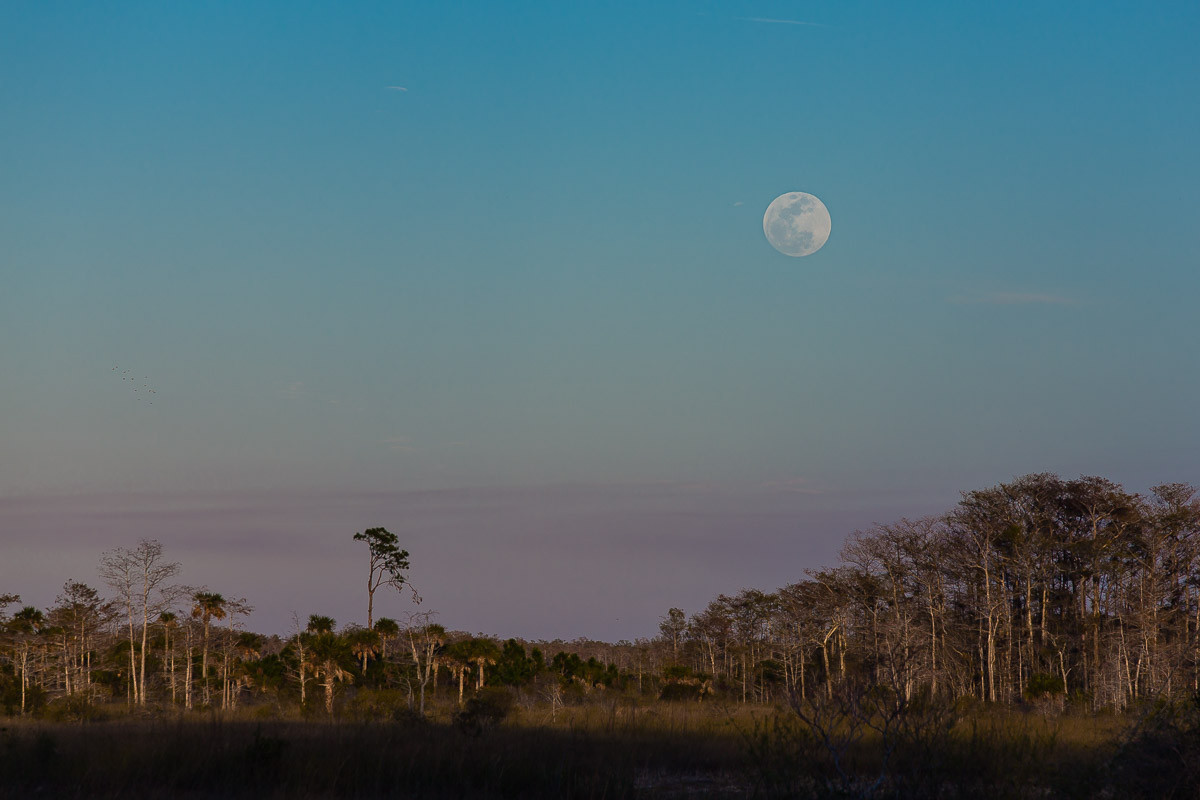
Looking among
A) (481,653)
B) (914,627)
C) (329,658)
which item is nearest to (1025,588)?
(914,627)

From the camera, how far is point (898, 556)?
221 feet

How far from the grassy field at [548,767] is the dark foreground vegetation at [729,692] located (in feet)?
0.18

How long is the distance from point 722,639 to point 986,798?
9525 cm

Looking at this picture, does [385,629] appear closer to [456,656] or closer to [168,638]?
[456,656]

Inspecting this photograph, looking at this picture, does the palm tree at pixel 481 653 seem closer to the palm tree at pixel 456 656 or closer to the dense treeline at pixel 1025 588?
the palm tree at pixel 456 656

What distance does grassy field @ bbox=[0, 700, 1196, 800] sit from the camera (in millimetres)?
10781

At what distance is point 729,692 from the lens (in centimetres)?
6838

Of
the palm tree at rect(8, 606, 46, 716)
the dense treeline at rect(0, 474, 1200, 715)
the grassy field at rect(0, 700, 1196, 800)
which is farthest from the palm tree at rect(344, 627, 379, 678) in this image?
the grassy field at rect(0, 700, 1196, 800)

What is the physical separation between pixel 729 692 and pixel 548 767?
58.0 metres

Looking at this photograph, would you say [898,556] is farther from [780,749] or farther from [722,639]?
[780,749]

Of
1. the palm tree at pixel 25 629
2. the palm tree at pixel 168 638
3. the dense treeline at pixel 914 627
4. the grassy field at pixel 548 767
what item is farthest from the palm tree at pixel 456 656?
the grassy field at pixel 548 767

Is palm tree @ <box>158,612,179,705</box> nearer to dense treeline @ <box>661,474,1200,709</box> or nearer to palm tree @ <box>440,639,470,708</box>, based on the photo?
palm tree @ <box>440,639,470,708</box>

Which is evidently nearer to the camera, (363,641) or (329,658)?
(329,658)

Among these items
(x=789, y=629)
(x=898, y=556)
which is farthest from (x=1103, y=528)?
(x=789, y=629)
